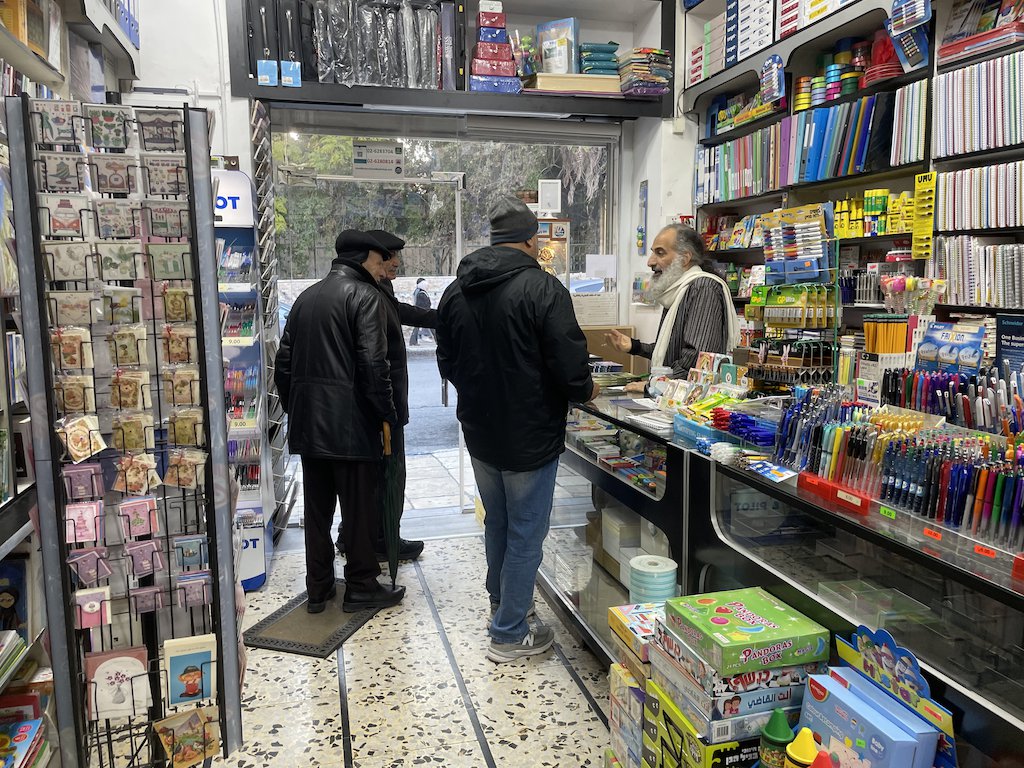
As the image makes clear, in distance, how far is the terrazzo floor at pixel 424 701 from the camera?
240 centimetres

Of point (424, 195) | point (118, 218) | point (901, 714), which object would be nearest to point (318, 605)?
point (118, 218)

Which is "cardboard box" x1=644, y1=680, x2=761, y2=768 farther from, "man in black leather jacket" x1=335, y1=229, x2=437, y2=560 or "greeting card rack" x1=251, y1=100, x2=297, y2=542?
"greeting card rack" x1=251, y1=100, x2=297, y2=542

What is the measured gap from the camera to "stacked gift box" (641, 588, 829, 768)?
63.7 inches

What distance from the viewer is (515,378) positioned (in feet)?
8.88

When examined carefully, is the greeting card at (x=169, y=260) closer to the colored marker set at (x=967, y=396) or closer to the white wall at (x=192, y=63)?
the colored marker set at (x=967, y=396)

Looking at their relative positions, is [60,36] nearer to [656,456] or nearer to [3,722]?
[3,722]

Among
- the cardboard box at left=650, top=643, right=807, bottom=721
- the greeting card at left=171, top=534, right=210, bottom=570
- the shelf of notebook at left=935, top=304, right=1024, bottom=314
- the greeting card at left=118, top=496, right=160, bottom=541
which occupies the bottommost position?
the cardboard box at left=650, top=643, right=807, bottom=721

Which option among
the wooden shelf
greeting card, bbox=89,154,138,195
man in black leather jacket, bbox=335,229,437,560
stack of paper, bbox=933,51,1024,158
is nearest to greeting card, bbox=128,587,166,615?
greeting card, bbox=89,154,138,195

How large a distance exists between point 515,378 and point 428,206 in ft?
8.66

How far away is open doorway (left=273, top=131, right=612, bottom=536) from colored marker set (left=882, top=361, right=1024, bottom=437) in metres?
3.24

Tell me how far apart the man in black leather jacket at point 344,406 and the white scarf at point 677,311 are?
135cm

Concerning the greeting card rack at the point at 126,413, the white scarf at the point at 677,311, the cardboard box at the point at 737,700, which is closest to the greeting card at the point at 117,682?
Answer: the greeting card rack at the point at 126,413

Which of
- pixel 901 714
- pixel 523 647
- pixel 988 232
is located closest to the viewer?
pixel 901 714

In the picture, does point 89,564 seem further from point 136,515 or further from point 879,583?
point 879,583
